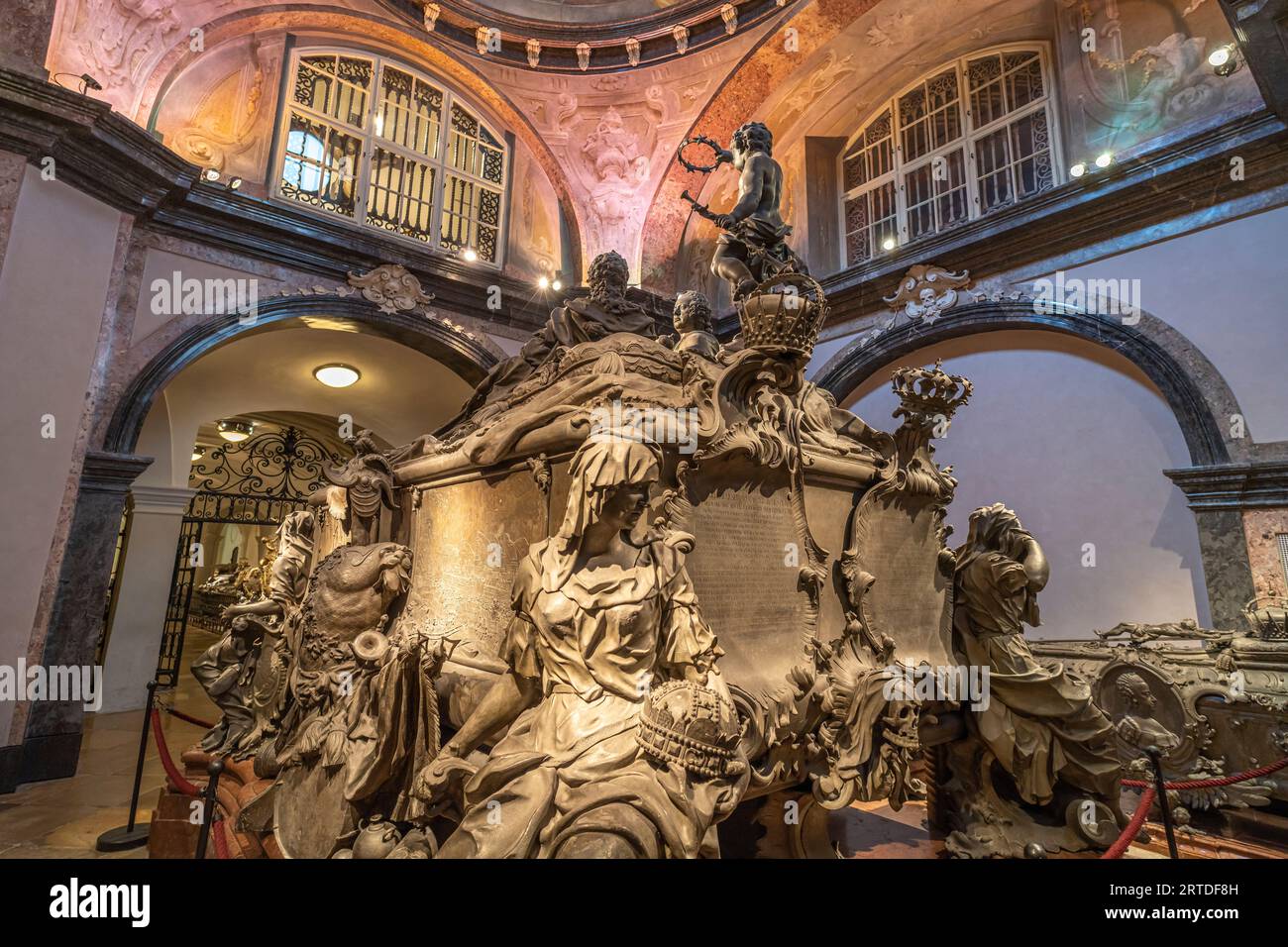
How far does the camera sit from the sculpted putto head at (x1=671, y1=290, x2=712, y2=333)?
3633 millimetres

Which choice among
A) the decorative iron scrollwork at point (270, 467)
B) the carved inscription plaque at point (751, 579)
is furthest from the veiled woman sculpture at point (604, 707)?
the decorative iron scrollwork at point (270, 467)

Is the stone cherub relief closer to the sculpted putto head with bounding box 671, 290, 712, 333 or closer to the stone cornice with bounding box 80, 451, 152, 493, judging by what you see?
the sculpted putto head with bounding box 671, 290, 712, 333

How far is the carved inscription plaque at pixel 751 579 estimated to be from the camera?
2367 mm

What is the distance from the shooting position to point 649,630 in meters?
1.82

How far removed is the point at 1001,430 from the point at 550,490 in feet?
20.4

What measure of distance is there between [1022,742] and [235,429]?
1209 centimetres

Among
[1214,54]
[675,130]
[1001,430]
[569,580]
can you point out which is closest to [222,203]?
[675,130]

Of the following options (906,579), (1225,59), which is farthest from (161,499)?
(1225,59)

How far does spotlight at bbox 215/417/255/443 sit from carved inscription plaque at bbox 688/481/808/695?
10365 mm

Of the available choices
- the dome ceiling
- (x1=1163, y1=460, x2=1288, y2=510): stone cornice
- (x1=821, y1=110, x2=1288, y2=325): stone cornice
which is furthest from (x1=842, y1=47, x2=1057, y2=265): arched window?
(x1=1163, y1=460, x2=1288, y2=510): stone cornice

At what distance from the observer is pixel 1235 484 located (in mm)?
5066

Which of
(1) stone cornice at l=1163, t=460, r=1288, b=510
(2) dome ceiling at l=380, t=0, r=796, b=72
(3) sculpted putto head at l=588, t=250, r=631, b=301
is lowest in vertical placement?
(1) stone cornice at l=1163, t=460, r=1288, b=510

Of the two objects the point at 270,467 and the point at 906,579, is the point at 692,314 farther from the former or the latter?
the point at 270,467

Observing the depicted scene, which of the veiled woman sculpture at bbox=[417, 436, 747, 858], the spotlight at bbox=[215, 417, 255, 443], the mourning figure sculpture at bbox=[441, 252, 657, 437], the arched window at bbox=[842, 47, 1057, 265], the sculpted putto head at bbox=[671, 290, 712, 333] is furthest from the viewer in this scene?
the spotlight at bbox=[215, 417, 255, 443]
